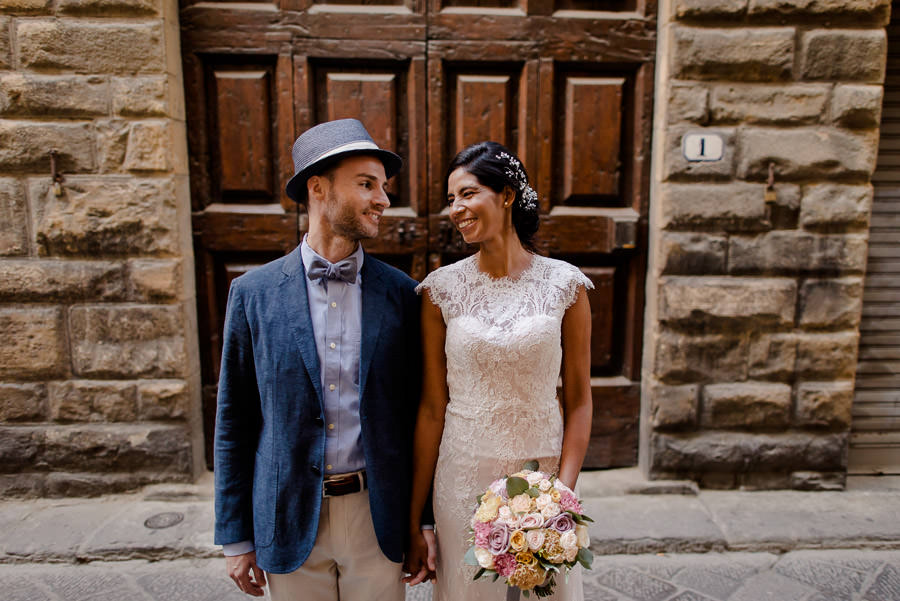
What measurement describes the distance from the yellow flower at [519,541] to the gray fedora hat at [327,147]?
1.10 m

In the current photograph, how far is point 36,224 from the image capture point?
3.27m

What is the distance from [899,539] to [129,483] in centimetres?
425

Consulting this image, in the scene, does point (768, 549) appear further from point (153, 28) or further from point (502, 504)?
point (153, 28)

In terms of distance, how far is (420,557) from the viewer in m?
1.95

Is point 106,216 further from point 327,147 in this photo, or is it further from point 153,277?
point 327,147

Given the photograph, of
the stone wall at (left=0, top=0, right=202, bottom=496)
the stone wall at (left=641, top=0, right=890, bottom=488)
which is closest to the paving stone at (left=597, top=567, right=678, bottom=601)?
the stone wall at (left=641, top=0, right=890, bottom=488)

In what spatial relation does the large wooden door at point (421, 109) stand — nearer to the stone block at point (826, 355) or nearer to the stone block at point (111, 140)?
the stone block at point (111, 140)

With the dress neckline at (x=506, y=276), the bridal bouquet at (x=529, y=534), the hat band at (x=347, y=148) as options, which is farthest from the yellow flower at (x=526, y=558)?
the hat band at (x=347, y=148)

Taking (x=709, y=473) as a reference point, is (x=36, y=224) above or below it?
above

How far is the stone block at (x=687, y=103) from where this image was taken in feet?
10.9

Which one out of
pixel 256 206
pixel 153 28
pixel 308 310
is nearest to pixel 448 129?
pixel 256 206

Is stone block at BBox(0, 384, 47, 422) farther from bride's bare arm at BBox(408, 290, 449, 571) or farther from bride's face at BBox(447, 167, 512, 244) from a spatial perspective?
bride's face at BBox(447, 167, 512, 244)

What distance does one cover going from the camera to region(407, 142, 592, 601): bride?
6.21 feet

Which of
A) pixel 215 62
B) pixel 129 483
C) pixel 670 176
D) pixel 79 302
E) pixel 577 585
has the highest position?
pixel 215 62
